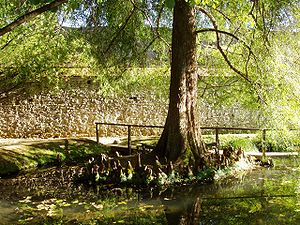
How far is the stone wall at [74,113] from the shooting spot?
55.1 ft

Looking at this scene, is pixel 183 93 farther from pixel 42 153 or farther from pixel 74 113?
pixel 74 113

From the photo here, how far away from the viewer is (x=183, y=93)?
9758mm

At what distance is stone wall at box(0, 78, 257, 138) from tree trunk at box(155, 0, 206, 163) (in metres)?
8.45

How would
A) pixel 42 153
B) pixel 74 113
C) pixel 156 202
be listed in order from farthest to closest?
pixel 74 113 → pixel 42 153 → pixel 156 202

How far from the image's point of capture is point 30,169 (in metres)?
11.6

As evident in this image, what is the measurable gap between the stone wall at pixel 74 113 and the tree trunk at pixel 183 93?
8449 mm

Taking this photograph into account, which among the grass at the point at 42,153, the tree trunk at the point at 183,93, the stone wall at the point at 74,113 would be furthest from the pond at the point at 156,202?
the stone wall at the point at 74,113

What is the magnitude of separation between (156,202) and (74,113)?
1083 centimetres

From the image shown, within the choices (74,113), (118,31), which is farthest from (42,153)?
(74,113)

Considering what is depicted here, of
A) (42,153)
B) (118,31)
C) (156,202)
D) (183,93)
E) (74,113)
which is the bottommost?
(156,202)

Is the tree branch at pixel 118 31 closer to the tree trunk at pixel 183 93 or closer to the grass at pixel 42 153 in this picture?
the tree trunk at pixel 183 93

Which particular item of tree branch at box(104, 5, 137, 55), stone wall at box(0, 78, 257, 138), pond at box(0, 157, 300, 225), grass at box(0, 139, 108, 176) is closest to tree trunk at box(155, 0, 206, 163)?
pond at box(0, 157, 300, 225)

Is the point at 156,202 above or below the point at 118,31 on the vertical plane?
below

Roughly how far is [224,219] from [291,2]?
5.03m
